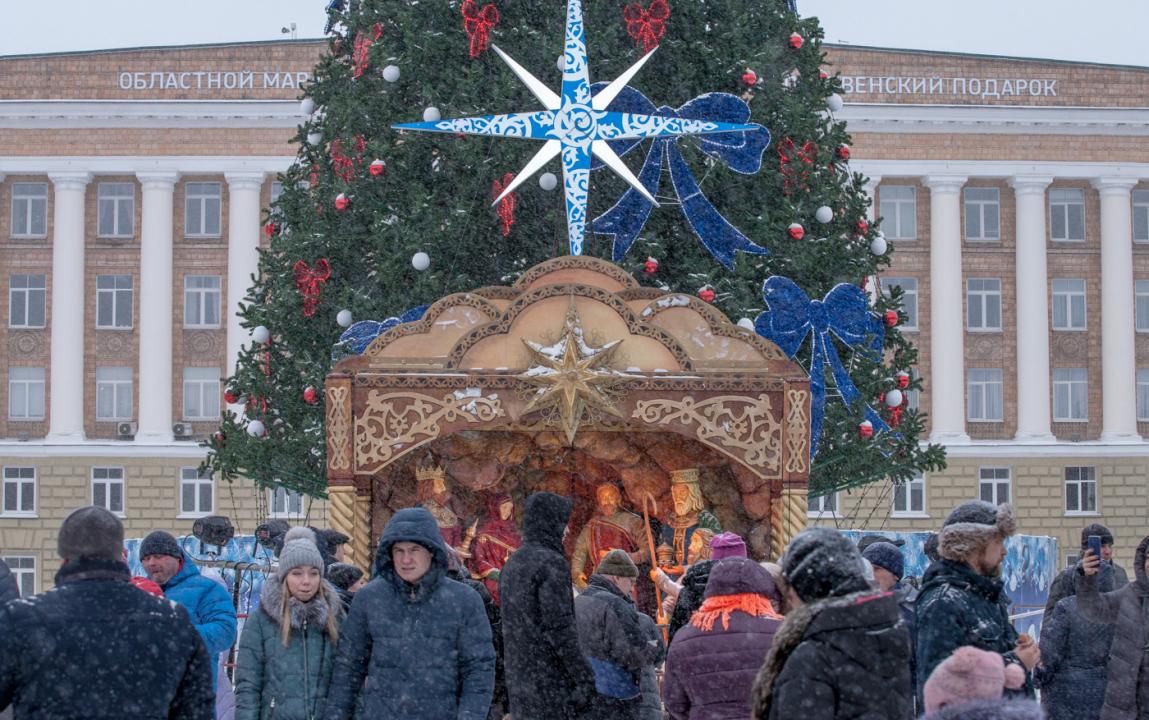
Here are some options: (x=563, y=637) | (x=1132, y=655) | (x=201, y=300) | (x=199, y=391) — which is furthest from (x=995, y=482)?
(x=563, y=637)

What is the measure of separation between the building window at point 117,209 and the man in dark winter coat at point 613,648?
4485cm

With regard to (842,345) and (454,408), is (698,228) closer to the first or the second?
(842,345)

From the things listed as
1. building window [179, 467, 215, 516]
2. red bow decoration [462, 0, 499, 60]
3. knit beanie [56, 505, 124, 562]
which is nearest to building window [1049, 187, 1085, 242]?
building window [179, 467, 215, 516]

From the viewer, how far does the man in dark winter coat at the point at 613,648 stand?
374 inches

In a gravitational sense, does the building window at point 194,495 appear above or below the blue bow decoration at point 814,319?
below

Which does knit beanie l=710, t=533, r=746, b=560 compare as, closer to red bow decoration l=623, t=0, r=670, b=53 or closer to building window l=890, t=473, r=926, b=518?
red bow decoration l=623, t=0, r=670, b=53

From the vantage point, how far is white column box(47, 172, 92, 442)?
51.4m

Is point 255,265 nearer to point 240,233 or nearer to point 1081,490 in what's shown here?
point 240,233

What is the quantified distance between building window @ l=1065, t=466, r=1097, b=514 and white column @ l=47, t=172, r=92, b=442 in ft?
85.3

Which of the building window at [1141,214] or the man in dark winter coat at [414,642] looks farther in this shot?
the building window at [1141,214]

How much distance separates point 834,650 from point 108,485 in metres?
48.0

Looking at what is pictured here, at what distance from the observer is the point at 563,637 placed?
9.04m

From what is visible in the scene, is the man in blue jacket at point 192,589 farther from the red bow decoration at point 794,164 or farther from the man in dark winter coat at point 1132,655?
the red bow decoration at point 794,164

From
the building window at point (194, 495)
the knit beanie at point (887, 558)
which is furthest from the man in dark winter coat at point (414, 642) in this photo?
the building window at point (194, 495)
